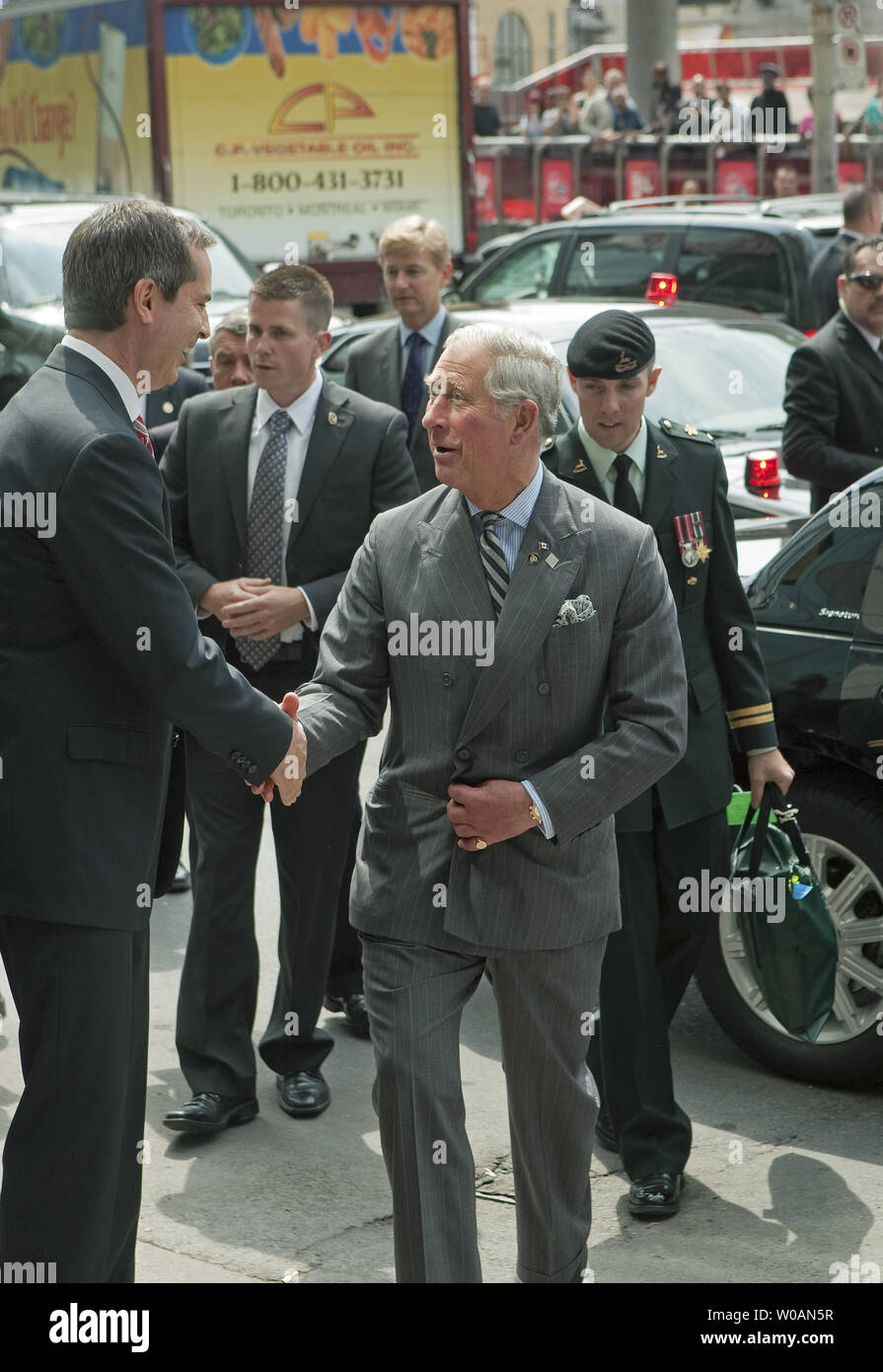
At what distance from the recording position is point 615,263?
1164cm

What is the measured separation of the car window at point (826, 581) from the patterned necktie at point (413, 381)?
76.8 inches

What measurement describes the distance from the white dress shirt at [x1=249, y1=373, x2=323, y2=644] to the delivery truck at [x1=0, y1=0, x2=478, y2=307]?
1232cm

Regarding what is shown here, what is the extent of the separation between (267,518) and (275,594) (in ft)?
A: 0.93

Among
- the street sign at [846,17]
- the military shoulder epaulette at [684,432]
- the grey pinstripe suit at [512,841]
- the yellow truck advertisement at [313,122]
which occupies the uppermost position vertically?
the street sign at [846,17]

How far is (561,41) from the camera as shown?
7088 centimetres

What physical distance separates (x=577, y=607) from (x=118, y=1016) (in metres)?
1.10

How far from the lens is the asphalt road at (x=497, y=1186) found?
420 cm

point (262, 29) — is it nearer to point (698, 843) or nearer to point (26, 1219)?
point (698, 843)

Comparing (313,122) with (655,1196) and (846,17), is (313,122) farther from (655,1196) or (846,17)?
(655,1196)

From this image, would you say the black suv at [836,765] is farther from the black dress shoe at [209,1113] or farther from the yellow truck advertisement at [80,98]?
the yellow truck advertisement at [80,98]

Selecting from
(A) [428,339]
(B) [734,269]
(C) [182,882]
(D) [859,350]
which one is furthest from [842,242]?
(C) [182,882]

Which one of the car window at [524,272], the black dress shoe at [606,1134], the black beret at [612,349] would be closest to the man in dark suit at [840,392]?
the black beret at [612,349]

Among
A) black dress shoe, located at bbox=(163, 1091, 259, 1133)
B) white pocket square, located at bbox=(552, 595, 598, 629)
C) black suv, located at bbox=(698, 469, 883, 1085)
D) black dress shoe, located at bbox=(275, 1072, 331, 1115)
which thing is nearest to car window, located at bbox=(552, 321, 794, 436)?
black suv, located at bbox=(698, 469, 883, 1085)
